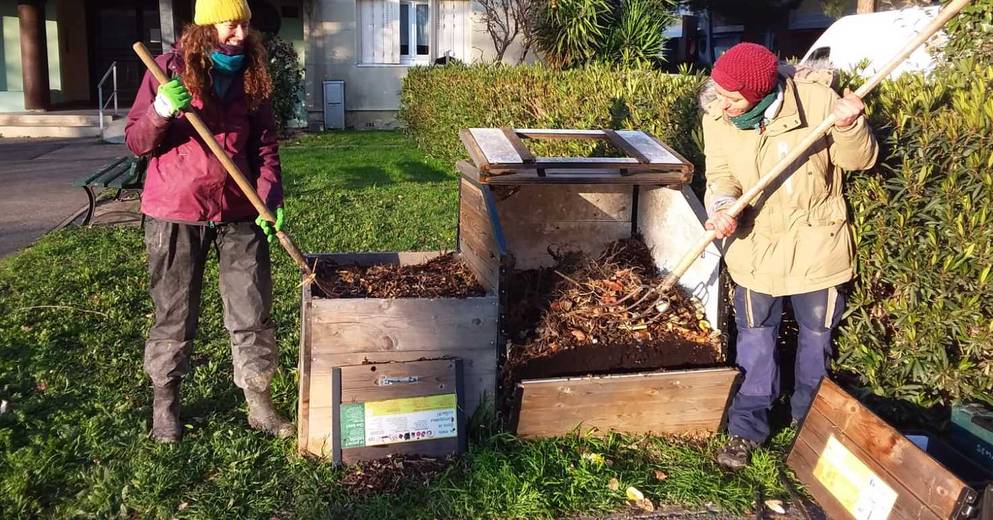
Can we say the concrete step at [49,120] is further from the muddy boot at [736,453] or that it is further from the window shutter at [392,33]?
the muddy boot at [736,453]

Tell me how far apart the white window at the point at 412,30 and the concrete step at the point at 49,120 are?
5985 millimetres

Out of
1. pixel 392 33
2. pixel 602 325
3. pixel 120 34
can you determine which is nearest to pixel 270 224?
pixel 602 325

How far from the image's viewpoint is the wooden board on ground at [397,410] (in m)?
3.45

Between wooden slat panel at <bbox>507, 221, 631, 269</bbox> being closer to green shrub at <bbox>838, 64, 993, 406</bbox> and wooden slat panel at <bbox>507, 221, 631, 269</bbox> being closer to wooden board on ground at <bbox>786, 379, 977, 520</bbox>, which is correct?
green shrub at <bbox>838, 64, 993, 406</bbox>

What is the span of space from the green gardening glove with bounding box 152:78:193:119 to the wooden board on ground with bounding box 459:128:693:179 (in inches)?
52.6

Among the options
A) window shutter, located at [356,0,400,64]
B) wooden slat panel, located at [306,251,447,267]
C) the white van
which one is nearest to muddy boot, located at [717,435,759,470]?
wooden slat panel, located at [306,251,447,267]

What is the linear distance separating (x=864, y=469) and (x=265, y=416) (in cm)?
267

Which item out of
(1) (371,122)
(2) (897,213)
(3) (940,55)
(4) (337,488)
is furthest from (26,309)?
(1) (371,122)

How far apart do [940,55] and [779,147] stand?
346 cm

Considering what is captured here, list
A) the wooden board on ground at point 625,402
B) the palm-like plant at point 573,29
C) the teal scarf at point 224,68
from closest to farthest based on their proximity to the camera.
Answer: the teal scarf at point 224,68 < the wooden board on ground at point 625,402 < the palm-like plant at point 573,29

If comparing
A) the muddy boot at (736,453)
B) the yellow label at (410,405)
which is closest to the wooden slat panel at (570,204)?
the yellow label at (410,405)

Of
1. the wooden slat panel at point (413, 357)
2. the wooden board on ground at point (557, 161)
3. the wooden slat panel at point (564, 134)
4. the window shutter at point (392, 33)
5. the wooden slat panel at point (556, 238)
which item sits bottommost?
the wooden slat panel at point (413, 357)

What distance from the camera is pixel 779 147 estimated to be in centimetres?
344

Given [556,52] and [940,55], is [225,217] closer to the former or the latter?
[940,55]
